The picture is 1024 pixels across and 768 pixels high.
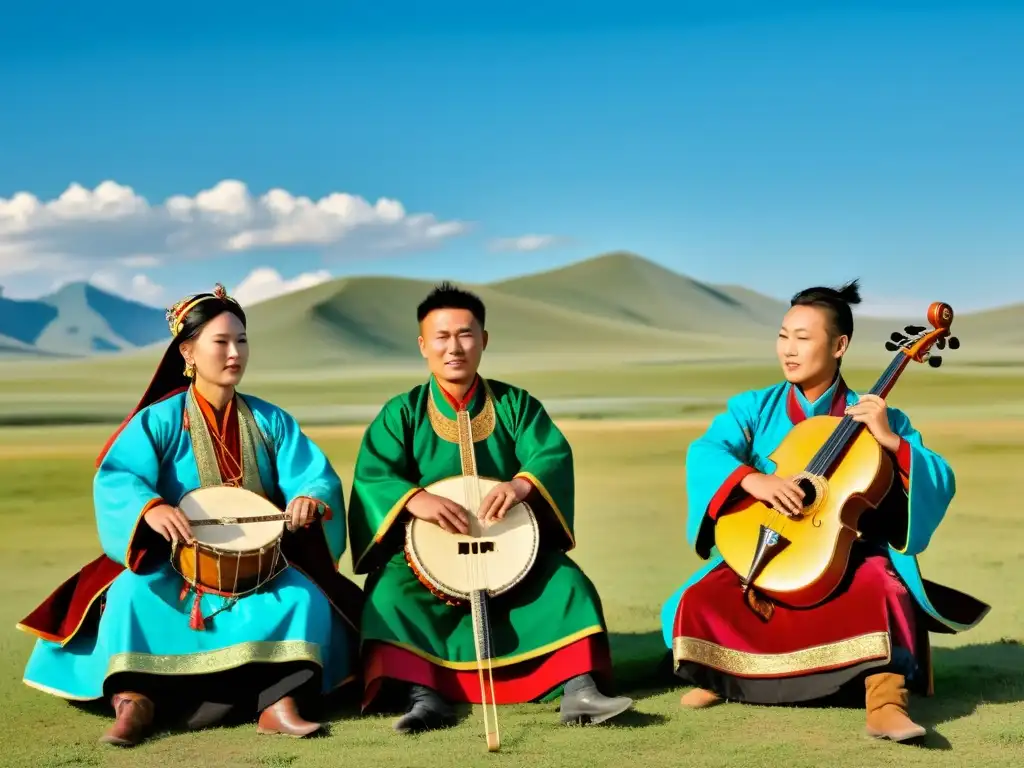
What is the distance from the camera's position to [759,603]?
473 cm

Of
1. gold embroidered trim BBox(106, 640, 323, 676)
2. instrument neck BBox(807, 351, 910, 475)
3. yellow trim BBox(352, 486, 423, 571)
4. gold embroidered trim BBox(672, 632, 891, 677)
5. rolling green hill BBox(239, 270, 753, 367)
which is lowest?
gold embroidered trim BBox(672, 632, 891, 677)

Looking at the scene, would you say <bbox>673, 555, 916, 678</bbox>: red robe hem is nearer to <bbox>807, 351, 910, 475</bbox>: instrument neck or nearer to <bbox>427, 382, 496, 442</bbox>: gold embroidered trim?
<bbox>807, 351, 910, 475</bbox>: instrument neck

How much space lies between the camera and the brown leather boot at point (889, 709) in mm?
4211

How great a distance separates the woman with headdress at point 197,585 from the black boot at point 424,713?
1.03 feet

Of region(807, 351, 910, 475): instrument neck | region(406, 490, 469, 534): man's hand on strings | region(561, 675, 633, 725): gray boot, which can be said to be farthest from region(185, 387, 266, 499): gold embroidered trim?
region(807, 351, 910, 475): instrument neck

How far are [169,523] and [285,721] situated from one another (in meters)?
0.80

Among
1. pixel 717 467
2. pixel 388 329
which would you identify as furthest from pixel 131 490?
pixel 388 329

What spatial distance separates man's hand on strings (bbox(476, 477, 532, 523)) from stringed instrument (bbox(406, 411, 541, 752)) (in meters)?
0.03

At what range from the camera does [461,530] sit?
470 cm

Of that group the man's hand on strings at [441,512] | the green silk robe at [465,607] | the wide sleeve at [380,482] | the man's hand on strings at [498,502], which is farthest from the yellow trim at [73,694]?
the man's hand on strings at [498,502]

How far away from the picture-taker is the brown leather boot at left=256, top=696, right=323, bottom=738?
4387 mm

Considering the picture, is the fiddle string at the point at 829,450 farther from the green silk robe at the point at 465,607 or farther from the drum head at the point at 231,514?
the drum head at the point at 231,514

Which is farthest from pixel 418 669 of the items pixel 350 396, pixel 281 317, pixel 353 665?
pixel 281 317

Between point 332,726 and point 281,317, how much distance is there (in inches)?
3165
